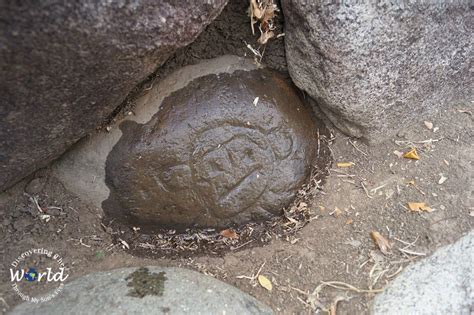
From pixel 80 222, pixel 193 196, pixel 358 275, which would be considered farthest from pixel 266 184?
pixel 80 222

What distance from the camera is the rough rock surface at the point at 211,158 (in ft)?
7.07

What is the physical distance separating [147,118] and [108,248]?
62 centimetres

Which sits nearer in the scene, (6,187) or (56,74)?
(56,74)

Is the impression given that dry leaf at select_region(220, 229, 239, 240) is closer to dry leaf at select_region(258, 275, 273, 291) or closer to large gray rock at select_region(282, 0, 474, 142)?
dry leaf at select_region(258, 275, 273, 291)

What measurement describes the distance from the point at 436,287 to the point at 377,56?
41.0 inches

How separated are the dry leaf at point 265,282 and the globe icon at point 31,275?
96 cm

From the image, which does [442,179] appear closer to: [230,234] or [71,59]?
[230,234]

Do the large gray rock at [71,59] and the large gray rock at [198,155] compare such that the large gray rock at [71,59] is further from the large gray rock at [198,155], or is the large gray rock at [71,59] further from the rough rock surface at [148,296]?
the rough rock surface at [148,296]

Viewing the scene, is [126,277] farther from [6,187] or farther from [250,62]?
[250,62]

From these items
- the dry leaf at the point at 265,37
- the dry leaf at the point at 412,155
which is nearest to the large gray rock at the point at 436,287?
the dry leaf at the point at 412,155

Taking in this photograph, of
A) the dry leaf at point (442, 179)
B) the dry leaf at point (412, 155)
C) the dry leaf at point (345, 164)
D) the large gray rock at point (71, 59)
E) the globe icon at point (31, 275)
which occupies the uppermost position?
the large gray rock at point (71, 59)

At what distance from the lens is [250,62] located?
7.74 feet

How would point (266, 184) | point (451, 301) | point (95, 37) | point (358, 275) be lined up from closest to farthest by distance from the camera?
point (95, 37)
point (451, 301)
point (358, 275)
point (266, 184)

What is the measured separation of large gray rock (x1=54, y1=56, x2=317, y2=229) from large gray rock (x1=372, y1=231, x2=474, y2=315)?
0.64 m
